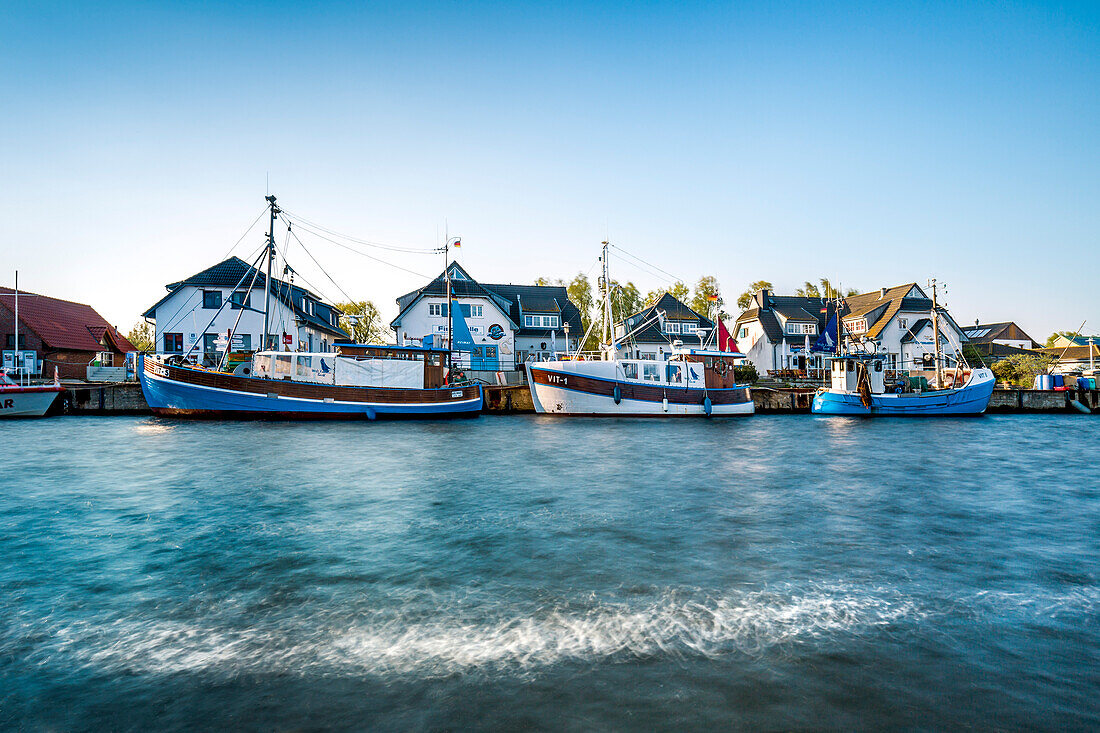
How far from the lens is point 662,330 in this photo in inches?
2470

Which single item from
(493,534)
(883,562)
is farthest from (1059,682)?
(493,534)

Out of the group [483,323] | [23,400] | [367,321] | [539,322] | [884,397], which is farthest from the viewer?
[367,321]

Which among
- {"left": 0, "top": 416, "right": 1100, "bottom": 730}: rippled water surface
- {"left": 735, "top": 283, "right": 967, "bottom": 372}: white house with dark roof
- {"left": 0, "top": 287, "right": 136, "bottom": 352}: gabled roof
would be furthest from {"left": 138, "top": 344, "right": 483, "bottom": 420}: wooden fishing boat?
{"left": 735, "top": 283, "right": 967, "bottom": 372}: white house with dark roof

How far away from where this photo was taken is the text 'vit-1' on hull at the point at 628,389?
3466cm

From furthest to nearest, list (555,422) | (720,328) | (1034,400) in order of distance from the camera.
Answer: (1034,400) < (720,328) < (555,422)

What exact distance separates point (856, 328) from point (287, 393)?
185 ft

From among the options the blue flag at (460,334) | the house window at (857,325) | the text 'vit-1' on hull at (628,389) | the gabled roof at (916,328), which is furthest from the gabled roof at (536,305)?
the gabled roof at (916,328)

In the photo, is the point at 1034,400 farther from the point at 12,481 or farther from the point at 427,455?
the point at 12,481

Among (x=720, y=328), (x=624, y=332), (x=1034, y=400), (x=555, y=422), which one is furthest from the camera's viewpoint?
(x=624, y=332)

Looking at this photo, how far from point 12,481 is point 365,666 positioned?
15.2m

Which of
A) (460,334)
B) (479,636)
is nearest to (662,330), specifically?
(460,334)

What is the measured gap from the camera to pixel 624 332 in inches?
2527

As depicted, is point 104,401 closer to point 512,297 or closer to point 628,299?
point 512,297

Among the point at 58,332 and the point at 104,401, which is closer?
the point at 104,401
